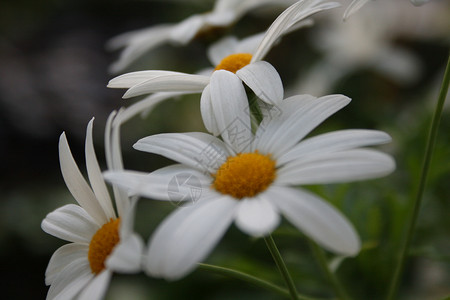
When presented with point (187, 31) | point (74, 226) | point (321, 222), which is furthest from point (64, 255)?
point (187, 31)

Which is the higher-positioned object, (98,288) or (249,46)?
(249,46)

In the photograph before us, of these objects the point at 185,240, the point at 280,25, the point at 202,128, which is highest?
the point at 280,25

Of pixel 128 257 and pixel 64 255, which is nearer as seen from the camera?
pixel 128 257

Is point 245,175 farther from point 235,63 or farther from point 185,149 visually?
point 235,63

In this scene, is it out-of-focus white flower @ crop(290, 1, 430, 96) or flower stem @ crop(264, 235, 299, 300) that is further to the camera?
out-of-focus white flower @ crop(290, 1, 430, 96)

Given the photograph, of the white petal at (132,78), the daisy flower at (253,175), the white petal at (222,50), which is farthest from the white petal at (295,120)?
the white petal at (222,50)

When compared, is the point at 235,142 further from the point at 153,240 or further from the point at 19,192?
the point at 19,192

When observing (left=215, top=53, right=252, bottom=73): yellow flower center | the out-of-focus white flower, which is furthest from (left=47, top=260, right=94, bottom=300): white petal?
the out-of-focus white flower

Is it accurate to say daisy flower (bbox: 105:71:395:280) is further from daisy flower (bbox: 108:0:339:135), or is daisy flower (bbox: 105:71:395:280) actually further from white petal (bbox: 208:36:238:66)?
white petal (bbox: 208:36:238:66)
